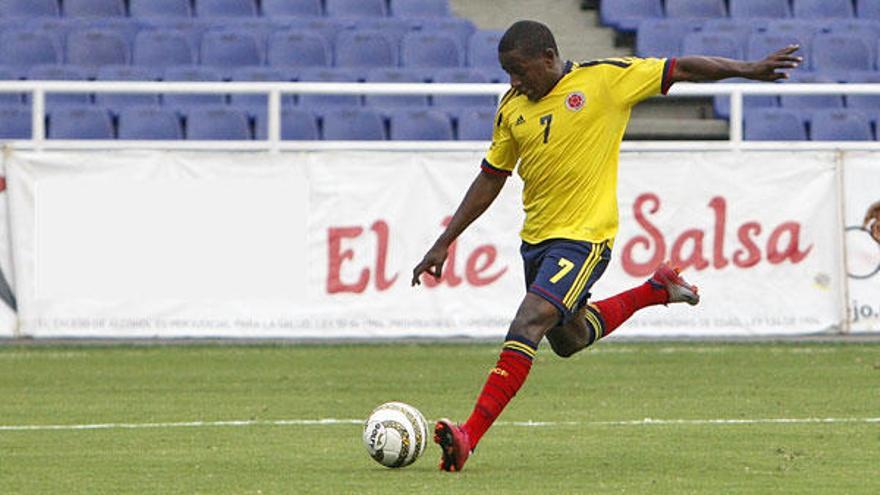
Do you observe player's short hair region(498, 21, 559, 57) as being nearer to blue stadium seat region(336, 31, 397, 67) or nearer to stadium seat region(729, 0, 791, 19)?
blue stadium seat region(336, 31, 397, 67)

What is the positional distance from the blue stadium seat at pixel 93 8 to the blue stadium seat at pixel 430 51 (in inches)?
127

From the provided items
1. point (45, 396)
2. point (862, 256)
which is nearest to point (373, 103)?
point (862, 256)

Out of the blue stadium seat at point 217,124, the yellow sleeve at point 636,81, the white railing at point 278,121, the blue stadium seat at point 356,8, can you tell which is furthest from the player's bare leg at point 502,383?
the blue stadium seat at point 356,8

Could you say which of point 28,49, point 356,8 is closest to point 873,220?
point 356,8

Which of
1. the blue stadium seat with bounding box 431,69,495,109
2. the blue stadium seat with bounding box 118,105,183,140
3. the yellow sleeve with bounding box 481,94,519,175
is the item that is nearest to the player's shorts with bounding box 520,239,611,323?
the yellow sleeve with bounding box 481,94,519,175

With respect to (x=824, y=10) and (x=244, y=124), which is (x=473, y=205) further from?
(x=824, y=10)

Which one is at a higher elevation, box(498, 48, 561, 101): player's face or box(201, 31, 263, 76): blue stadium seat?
box(201, 31, 263, 76): blue stadium seat

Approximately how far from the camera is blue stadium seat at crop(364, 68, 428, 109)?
19531 millimetres

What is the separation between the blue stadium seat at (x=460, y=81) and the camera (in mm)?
19516

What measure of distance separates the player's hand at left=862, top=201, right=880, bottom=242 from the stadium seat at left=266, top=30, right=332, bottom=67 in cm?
653

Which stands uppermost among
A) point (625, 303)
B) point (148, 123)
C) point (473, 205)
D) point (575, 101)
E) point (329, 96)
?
point (329, 96)

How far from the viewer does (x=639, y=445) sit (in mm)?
9320

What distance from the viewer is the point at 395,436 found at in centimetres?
834

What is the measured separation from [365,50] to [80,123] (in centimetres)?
316
